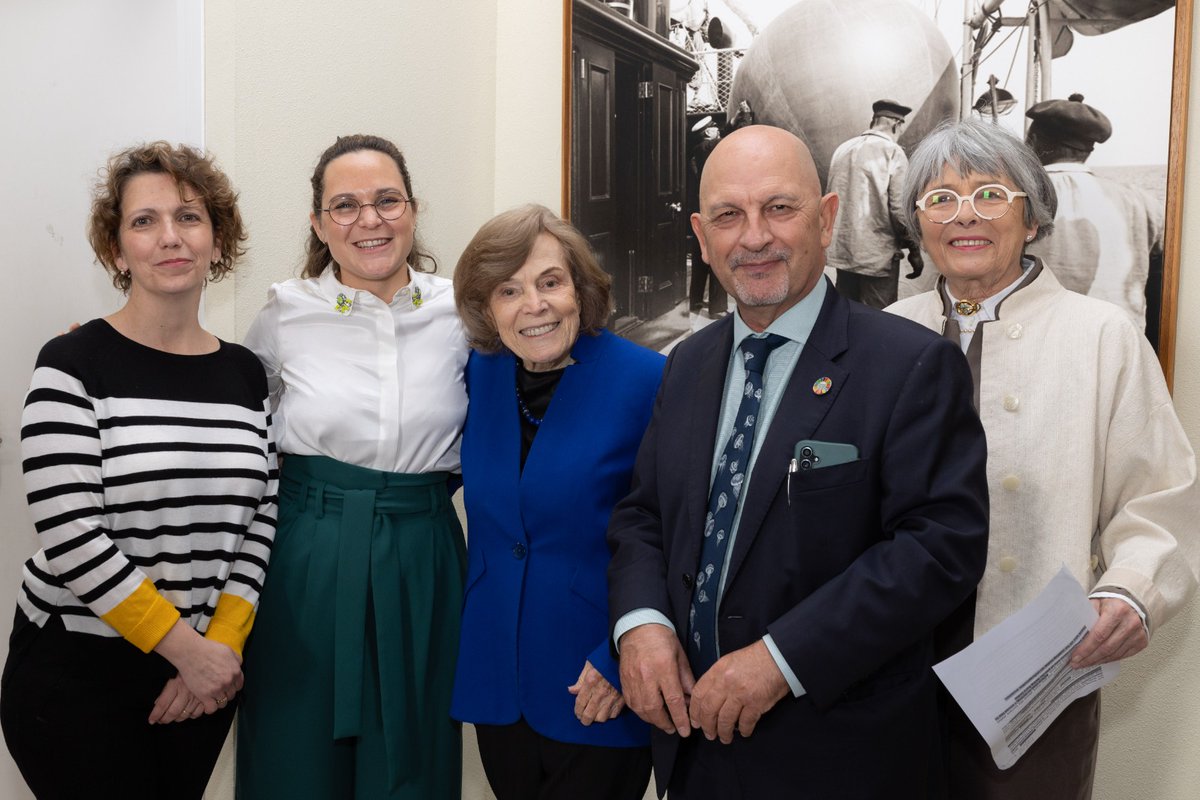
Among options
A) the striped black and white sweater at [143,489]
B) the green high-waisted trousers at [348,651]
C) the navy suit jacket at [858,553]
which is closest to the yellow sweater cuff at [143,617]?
the striped black and white sweater at [143,489]

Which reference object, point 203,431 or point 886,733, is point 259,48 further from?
point 886,733

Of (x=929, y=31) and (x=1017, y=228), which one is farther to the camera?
(x=929, y=31)

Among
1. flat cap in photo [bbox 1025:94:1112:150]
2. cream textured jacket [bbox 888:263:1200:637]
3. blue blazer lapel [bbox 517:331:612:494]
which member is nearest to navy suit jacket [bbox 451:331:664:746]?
blue blazer lapel [bbox 517:331:612:494]

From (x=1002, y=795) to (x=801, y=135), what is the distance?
5.69 feet

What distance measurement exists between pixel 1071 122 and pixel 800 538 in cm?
156

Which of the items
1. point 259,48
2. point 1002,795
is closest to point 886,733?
point 1002,795

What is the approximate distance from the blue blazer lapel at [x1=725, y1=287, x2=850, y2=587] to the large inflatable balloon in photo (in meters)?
1.32

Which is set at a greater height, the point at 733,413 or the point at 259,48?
the point at 259,48

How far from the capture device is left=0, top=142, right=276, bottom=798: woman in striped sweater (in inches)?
65.8

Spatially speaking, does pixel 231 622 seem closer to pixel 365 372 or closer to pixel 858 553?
pixel 365 372

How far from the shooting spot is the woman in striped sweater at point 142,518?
1671 millimetres

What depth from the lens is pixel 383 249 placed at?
2029mm

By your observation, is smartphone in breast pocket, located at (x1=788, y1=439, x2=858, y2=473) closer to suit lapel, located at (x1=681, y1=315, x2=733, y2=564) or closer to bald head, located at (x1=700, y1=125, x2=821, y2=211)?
suit lapel, located at (x1=681, y1=315, x2=733, y2=564)

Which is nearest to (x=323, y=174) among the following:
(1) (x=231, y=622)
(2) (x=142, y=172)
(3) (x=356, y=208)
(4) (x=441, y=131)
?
(3) (x=356, y=208)
